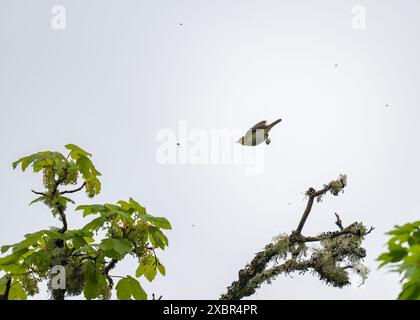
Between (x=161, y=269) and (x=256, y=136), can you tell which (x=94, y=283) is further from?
(x=256, y=136)

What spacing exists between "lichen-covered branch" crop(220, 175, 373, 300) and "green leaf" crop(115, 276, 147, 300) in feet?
3.49

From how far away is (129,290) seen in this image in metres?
4.92

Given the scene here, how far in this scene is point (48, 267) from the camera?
5.05 meters

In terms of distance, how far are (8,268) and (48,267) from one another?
1.38 ft

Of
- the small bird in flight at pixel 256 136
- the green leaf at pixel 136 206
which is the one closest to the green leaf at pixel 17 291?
the green leaf at pixel 136 206

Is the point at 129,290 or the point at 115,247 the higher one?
the point at 115,247

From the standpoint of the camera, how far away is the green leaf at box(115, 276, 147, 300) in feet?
16.1

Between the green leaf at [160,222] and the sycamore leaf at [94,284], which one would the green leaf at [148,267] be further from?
the sycamore leaf at [94,284]

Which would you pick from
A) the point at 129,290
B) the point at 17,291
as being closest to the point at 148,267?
the point at 129,290

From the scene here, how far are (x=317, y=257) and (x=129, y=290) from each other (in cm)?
193

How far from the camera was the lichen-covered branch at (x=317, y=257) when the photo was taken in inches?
225

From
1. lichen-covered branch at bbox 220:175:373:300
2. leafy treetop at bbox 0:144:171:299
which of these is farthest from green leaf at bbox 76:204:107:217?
lichen-covered branch at bbox 220:175:373:300

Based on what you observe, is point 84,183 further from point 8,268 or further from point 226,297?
point 226,297
